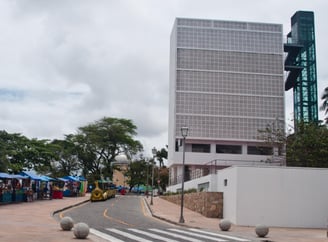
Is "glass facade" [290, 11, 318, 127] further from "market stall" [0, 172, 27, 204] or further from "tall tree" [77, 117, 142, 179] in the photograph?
"market stall" [0, 172, 27, 204]

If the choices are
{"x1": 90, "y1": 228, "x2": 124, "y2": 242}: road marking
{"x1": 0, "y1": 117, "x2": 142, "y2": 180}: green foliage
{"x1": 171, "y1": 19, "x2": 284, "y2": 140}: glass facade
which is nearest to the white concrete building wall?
{"x1": 90, "y1": 228, "x2": 124, "y2": 242}: road marking

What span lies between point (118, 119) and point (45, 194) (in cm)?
3892

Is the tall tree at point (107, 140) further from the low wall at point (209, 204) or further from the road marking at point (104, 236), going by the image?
the road marking at point (104, 236)

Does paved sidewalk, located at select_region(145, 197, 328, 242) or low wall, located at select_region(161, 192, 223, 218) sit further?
low wall, located at select_region(161, 192, 223, 218)

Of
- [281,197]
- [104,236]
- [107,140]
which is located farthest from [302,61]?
[104,236]

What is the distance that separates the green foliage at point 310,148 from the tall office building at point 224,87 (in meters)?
28.9

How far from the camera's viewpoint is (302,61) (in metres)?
78.1

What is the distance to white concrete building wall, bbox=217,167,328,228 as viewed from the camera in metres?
25.1

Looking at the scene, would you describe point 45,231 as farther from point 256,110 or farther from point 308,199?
point 256,110

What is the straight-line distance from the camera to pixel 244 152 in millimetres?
74375

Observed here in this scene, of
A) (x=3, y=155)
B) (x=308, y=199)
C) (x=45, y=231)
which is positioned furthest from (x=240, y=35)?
(x=45, y=231)

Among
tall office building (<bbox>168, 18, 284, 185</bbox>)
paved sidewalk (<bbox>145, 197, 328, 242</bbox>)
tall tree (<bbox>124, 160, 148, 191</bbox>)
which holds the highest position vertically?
tall office building (<bbox>168, 18, 284, 185</bbox>)

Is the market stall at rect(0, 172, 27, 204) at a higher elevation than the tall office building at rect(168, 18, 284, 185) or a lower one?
lower

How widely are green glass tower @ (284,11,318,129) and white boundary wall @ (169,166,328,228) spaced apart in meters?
51.5
